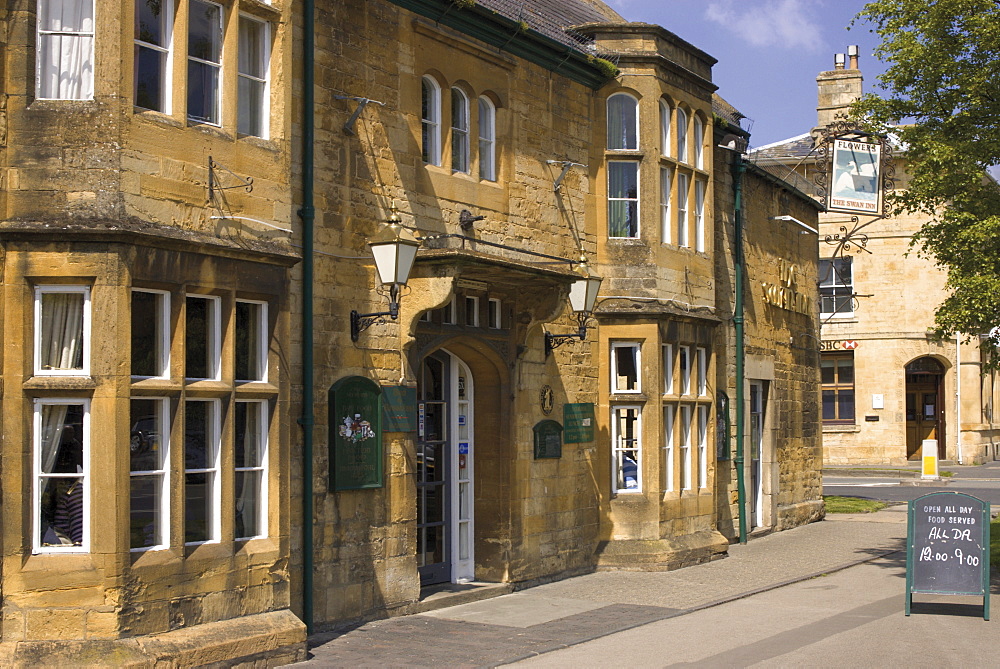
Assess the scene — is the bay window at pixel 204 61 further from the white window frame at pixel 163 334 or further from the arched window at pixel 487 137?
the arched window at pixel 487 137

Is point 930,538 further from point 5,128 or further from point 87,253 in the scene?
point 5,128

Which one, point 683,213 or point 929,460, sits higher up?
point 683,213

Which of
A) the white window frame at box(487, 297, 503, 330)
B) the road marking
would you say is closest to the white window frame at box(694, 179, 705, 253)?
the white window frame at box(487, 297, 503, 330)

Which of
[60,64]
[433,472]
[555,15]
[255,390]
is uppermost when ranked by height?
[555,15]

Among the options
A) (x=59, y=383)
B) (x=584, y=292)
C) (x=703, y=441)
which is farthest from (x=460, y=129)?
(x=703, y=441)

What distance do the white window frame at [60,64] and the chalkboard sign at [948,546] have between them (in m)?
9.36

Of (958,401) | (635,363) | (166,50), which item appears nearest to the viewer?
(166,50)

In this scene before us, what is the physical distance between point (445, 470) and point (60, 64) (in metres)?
6.79

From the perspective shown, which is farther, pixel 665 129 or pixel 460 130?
pixel 665 129

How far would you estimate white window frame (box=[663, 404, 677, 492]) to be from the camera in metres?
17.3

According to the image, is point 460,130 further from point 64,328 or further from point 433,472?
point 64,328

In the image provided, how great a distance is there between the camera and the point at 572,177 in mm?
16344

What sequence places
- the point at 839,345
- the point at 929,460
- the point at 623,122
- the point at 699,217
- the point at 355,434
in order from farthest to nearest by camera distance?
1. the point at 839,345
2. the point at 929,460
3. the point at 699,217
4. the point at 623,122
5. the point at 355,434

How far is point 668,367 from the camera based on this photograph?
1753 centimetres
